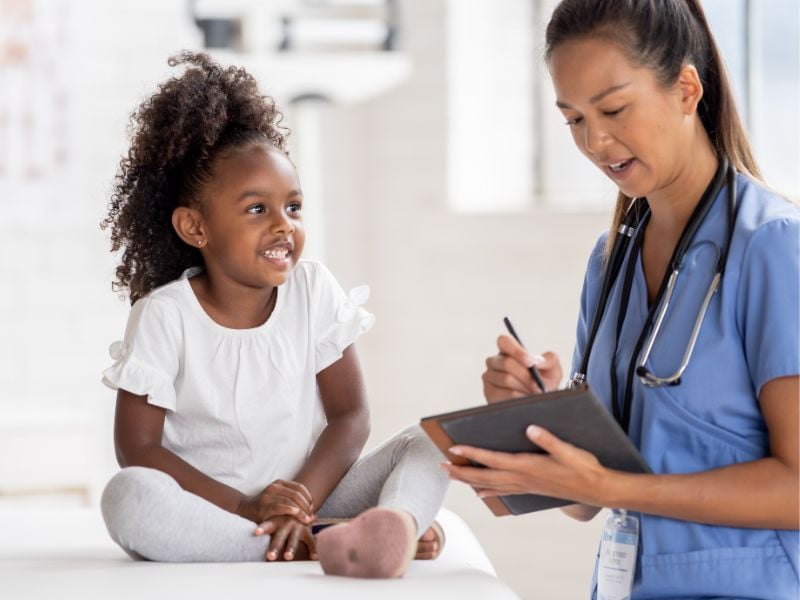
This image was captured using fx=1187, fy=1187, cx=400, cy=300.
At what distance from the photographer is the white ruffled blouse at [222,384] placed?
1.85 m

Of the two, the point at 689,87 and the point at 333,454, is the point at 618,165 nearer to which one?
the point at 689,87

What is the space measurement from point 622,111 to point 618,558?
560 millimetres

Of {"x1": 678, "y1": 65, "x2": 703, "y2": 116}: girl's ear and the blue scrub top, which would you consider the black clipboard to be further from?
{"x1": 678, "y1": 65, "x2": 703, "y2": 116}: girl's ear

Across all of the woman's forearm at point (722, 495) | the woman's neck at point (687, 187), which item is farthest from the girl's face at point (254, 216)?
the woman's forearm at point (722, 495)

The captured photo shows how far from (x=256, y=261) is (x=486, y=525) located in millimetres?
1854

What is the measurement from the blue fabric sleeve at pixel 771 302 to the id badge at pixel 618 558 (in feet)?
0.81

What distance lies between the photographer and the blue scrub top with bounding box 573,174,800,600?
4.54 feet

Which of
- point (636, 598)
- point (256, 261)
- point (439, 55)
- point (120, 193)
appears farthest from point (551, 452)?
point (439, 55)

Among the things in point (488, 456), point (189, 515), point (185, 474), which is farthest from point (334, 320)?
point (488, 456)

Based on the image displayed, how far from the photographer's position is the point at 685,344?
4.76 feet

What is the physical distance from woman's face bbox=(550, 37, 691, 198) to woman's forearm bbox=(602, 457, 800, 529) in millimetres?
380

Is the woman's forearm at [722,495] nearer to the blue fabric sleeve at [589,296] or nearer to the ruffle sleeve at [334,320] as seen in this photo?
the blue fabric sleeve at [589,296]

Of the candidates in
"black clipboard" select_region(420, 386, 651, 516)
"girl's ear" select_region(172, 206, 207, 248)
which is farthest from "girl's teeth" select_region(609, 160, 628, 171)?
"girl's ear" select_region(172, 206, 207, 248)

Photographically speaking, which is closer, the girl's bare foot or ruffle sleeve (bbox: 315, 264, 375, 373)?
the girl's bare foot
